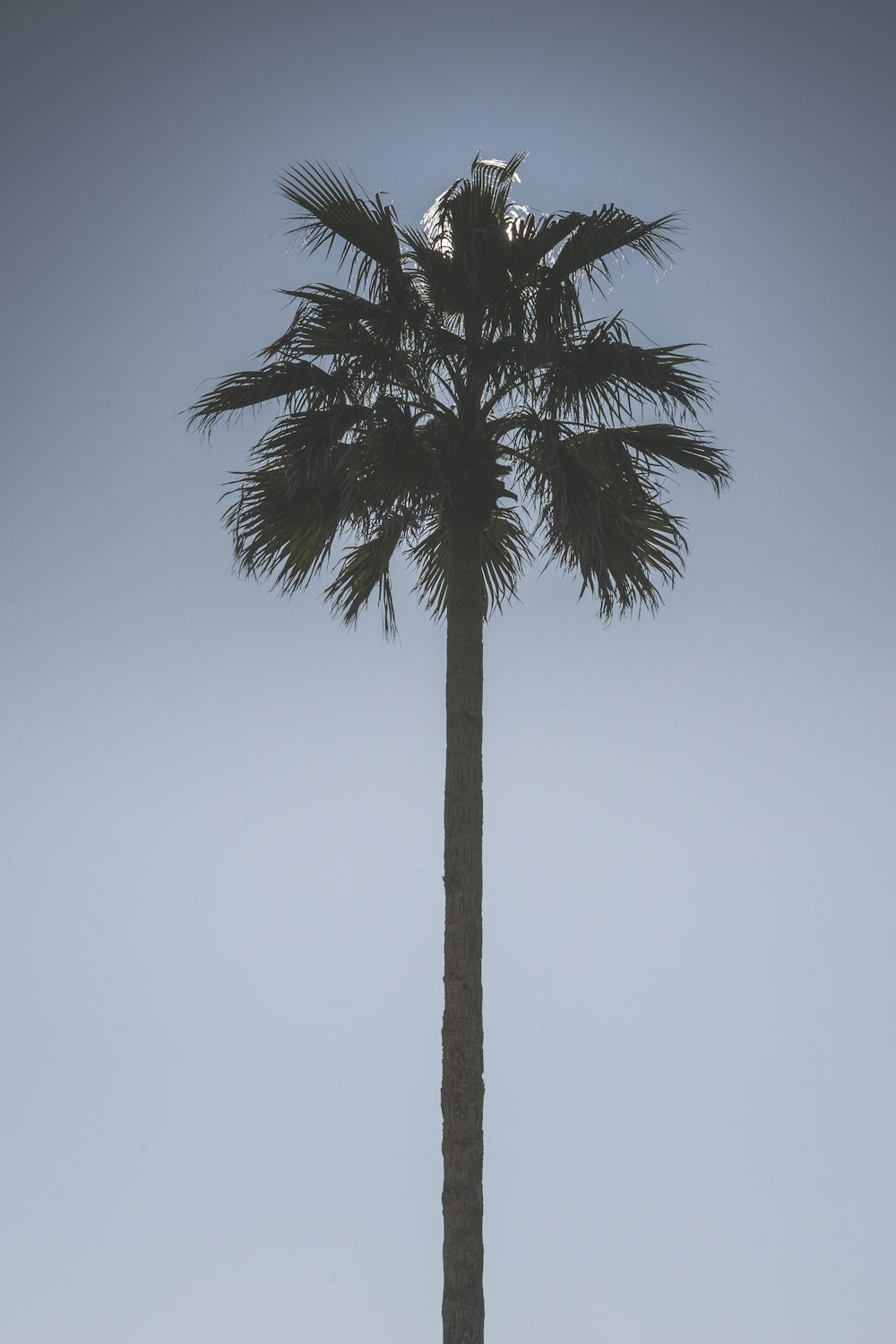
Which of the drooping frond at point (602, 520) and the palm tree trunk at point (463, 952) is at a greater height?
the drooping frond at point (602, 520)

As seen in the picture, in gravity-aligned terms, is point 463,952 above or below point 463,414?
below

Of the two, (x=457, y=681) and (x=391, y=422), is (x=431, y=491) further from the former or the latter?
(x=457, y=681)

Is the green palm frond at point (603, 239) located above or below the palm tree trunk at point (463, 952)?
above

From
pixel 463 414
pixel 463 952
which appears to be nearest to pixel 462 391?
pixel 463 414

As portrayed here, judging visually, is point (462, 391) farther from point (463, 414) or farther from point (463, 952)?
point (463, 952)

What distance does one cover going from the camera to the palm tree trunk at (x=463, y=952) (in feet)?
22.4

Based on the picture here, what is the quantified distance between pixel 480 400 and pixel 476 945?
362 centimetres

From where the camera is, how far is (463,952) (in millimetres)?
7285

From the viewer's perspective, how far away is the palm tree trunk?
6812 mm

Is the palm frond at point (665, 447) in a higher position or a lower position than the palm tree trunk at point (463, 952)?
higher

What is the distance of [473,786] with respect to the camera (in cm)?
763

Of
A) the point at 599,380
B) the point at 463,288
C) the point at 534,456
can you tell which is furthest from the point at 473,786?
the point at 463,288

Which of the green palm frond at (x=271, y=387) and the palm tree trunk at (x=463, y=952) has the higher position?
the green palm frond at (x=271, y=387)

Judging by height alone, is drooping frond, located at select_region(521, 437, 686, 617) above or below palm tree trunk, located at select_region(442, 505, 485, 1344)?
above
